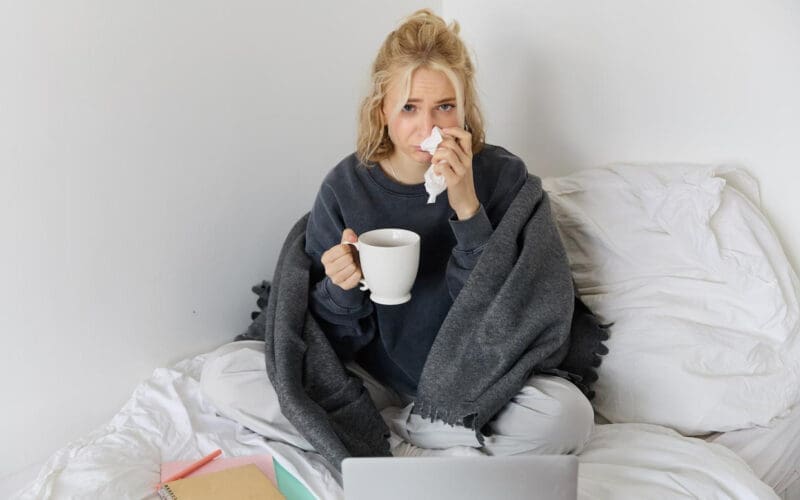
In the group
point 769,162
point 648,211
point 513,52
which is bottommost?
point 648,211

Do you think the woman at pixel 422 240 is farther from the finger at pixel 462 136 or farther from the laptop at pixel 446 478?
the laptop at pixel 446 478

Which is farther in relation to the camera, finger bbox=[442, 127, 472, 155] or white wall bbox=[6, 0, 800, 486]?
white wall bbox=[6, 0, 800, 486]

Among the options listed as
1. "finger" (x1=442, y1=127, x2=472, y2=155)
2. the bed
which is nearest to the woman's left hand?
"finger" (x1=442, y1=127, x2=472, y2=155)

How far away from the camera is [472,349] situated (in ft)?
4.18

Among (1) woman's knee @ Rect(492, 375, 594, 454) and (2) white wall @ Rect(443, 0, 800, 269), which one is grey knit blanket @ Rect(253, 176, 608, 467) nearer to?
(1) woman's knee @ Rect(492, 375, 594, 454)

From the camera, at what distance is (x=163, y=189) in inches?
60.0

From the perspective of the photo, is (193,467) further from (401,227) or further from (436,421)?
(401,227)

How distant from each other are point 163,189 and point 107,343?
1.08ft

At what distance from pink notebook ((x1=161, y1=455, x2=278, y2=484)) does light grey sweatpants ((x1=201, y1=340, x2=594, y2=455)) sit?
6 centimetres

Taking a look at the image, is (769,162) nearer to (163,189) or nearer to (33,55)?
(163,189)

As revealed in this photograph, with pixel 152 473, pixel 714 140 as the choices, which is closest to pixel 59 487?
pixel 152 473

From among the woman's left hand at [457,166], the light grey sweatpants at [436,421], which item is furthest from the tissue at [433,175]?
the light grey sweatpants at [436,421]

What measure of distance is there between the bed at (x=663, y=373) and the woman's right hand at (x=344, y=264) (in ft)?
1.03

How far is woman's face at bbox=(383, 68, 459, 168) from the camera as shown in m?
1.27
